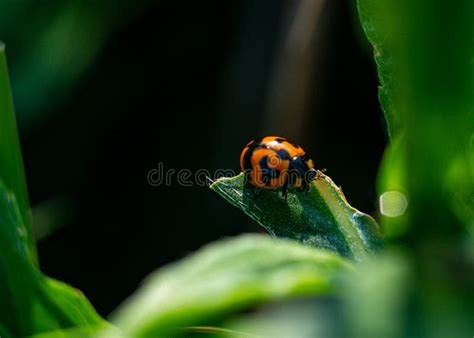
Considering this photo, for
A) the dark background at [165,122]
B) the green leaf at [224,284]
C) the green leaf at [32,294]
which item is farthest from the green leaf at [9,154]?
the dark background at [165,122]

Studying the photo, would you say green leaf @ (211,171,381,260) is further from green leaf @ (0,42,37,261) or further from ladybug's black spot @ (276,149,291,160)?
ladybug's black spot @ (276,149,291,160)

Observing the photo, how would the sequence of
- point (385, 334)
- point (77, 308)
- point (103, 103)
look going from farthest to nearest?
point (103, 103) < point (77, 308) < point (385, 334)

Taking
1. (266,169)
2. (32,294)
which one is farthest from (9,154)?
(266,169)

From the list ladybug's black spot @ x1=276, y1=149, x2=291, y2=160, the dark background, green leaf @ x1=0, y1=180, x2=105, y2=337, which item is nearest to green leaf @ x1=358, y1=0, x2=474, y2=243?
green leaf @ x1=0, y1=180, x2=105, y2=337

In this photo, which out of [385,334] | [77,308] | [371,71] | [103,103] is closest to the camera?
[385,334]

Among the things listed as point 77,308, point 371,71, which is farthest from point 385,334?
point 371,71

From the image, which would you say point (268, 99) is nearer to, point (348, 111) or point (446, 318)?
point (348, 111)

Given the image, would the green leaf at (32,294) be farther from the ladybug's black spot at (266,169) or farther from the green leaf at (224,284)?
the ladybug's black spot at (266,169)
